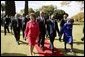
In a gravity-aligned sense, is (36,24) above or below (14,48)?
above

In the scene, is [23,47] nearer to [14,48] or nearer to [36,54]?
[14,48]

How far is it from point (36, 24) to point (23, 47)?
352 cm

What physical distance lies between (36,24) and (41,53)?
61.8 inches

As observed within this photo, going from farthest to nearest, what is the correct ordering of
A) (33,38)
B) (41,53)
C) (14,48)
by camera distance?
(14,48) → (41,53) → (33,38)

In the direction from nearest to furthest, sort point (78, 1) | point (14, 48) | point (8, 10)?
point (14, 48)
point (78, 1)
point (8, 10)

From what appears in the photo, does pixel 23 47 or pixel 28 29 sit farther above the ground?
pixel 28 29

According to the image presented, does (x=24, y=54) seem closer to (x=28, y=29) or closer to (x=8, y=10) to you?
(x=28, y=29)

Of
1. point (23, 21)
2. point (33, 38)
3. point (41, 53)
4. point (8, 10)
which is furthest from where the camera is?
point (8, 10)

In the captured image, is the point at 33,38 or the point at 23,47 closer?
Result: the point at 33,38

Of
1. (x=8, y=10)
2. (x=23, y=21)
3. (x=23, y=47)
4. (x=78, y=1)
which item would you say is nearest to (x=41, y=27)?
(x=23, y=47)

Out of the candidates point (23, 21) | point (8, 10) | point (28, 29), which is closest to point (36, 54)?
point (28, 29)

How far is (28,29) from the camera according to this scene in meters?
13.2

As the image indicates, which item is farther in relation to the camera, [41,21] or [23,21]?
[23,21]

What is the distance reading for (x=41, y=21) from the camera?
47.3 feet
